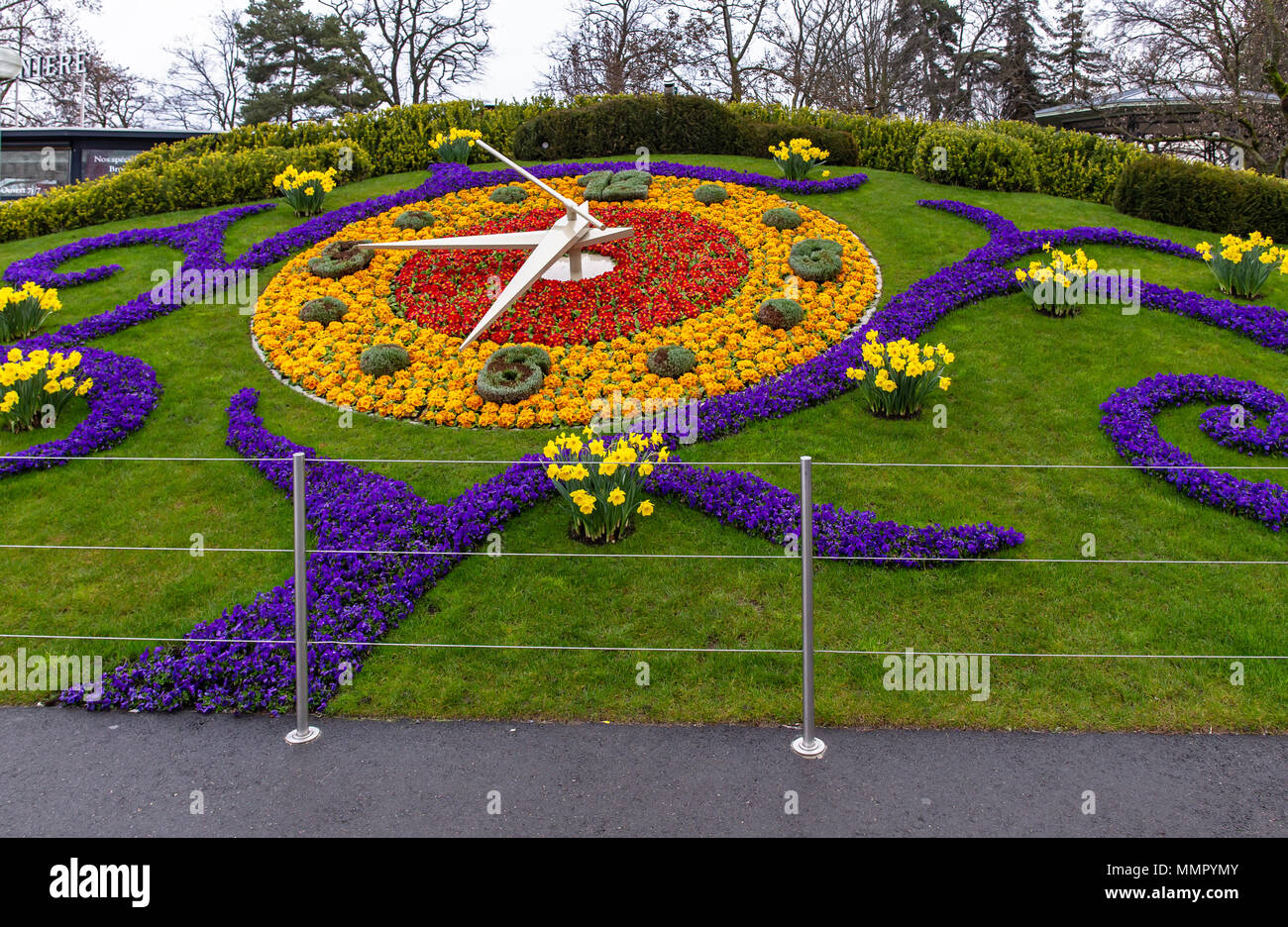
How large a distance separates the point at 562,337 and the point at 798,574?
498 centimetres

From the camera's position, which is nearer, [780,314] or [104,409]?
[104,409]

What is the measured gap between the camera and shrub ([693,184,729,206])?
13.8m

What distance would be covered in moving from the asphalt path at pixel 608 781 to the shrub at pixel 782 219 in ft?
31.5

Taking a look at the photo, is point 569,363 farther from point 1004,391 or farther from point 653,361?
point 1004,391

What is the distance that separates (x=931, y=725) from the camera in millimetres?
4719

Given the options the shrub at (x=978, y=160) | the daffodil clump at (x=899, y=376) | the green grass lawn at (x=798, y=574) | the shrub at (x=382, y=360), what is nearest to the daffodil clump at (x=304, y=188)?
the green grass lawn at (x=798, y=574)

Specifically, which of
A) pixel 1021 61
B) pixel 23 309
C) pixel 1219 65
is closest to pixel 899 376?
pixel 23 309

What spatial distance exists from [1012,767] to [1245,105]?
927 inches

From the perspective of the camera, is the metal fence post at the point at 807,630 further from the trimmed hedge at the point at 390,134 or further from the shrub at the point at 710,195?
the trimmed hedge at the point at 390,134

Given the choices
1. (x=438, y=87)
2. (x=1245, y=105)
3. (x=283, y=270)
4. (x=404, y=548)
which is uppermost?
(x=438, y=87)

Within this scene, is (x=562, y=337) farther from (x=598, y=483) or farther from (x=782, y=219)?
(x=782, y=219)

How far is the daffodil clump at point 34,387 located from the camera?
8.27m

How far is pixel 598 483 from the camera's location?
630 centimetres
